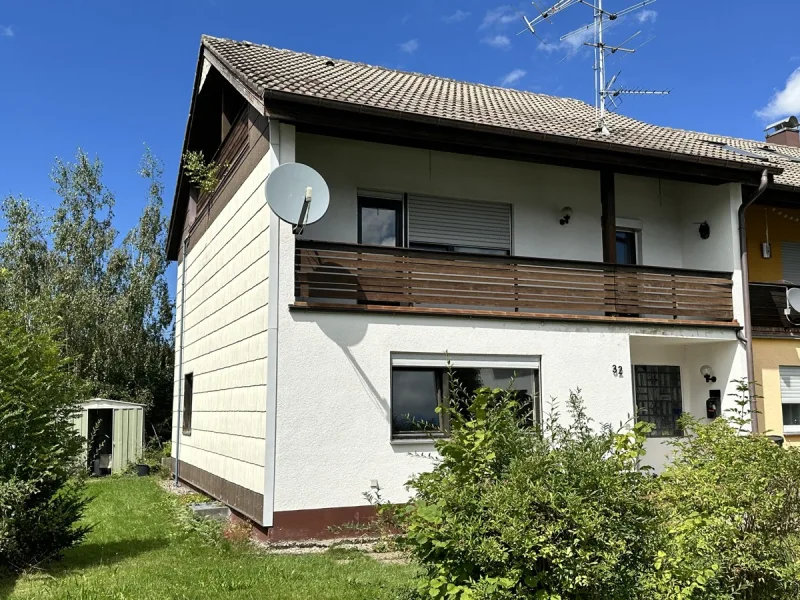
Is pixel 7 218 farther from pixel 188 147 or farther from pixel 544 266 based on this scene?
pixel 544 266

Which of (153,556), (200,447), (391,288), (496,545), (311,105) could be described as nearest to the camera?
(496,545)

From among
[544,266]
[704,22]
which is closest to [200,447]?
[544,266]

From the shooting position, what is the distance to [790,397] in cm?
1393

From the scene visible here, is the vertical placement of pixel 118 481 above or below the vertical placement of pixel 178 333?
below

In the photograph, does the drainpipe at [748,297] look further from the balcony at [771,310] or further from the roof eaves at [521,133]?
the balcony at [771,310]

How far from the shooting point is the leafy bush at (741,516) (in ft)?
17.3

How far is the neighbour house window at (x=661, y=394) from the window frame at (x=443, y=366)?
3368 mm

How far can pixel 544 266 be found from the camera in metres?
11.5

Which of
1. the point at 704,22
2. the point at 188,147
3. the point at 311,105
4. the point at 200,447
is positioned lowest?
the point at 200,447

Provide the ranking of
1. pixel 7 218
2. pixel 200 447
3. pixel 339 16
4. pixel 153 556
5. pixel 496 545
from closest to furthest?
pixel 496 545
pixel 153 556
pixel 200 447
pixel 339 16
pixel 7 218

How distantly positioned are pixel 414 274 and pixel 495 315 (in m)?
1.38

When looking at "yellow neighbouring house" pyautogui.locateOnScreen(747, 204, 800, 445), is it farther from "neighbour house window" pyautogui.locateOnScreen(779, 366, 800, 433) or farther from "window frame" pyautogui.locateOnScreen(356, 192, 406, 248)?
"window frame" pyautogui.locateOnScreen(356, 192, 406, 248)

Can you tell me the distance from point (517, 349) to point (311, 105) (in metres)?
4.65

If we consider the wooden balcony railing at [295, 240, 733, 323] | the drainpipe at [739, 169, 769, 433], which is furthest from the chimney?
the wooden balcony railing at [295, 240, 733, 323]
